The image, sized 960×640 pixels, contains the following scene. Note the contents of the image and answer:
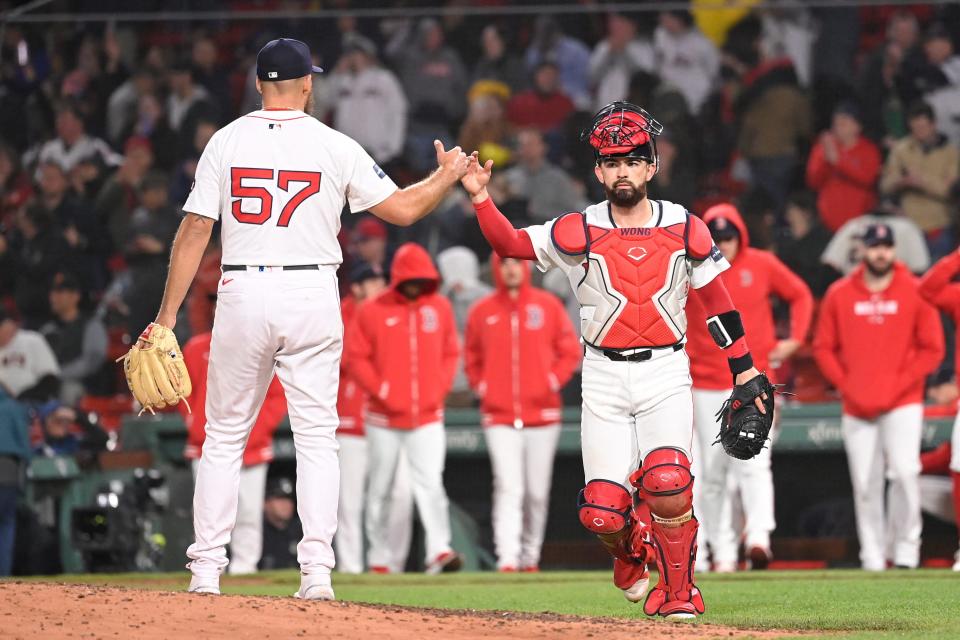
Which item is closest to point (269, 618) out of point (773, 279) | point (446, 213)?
point (773, 279)

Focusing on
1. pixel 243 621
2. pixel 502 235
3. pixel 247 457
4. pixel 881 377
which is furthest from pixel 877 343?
pixel 243 621

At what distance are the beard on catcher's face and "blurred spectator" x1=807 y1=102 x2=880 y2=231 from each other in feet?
26.1

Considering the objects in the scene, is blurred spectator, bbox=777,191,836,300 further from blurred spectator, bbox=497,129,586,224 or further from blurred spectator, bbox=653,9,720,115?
blurred spectator, bbox=497,129,586,224

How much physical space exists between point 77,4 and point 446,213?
4.58 metres

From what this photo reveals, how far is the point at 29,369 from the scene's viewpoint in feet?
45.5

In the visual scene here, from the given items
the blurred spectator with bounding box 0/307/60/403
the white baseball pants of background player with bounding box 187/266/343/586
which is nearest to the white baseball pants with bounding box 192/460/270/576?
the blurred spectator with bounding box 0/307/60/403

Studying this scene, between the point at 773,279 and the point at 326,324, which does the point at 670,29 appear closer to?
the point at 773,279

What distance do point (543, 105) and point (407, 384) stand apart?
5061mm

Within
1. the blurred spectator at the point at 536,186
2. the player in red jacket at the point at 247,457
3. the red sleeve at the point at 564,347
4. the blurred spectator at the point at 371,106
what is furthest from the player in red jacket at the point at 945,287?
the blurred spectator at the point at 371,106

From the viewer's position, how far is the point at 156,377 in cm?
675

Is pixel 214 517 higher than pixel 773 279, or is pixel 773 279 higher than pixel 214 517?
pixel 773 279

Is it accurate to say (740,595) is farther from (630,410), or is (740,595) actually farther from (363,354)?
(363,354)

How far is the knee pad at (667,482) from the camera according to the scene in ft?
21.7

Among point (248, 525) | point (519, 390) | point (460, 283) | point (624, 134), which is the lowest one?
point (248, 525)
